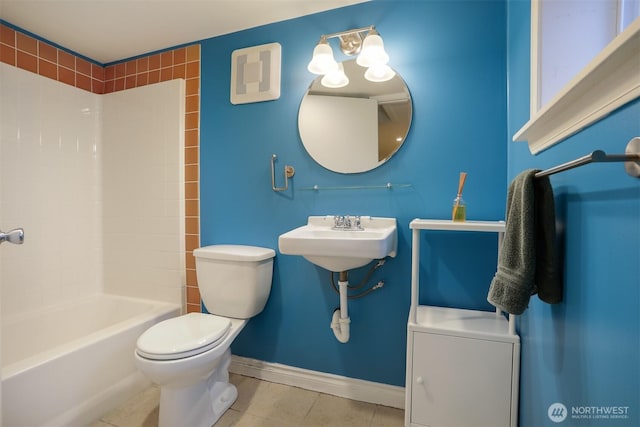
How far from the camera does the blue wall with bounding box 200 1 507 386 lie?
54.1 inches

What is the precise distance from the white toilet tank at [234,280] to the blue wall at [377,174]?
0.42 ft

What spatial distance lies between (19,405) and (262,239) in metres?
1.22

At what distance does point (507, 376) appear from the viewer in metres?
1.09

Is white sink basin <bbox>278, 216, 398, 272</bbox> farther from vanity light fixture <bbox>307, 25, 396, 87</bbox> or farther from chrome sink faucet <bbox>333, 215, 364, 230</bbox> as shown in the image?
vanity light fixture <bbox>307, 25, 396, 87</bbox>

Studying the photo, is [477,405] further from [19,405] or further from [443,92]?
[19,405]

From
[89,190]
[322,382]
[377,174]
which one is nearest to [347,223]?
[377,174]

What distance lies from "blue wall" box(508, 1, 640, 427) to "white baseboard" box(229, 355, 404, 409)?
764mm

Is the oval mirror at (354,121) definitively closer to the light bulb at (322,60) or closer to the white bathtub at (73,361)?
the light bulb at (322,60)

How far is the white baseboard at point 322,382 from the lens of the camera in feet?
5.00

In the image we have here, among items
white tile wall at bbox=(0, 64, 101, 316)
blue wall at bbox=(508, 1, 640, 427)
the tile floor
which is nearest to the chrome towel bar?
blue wall at bbox=(508, 1, 640, 427)

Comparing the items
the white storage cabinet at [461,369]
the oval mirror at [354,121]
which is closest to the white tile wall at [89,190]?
the oval mirror at [354,121]

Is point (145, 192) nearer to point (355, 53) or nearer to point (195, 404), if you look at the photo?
point (195, 404)

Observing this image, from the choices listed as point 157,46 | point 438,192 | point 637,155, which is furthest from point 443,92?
point 157,46

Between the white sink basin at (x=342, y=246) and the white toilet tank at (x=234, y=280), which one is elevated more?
the white sink basin at (x=342, y=246)
